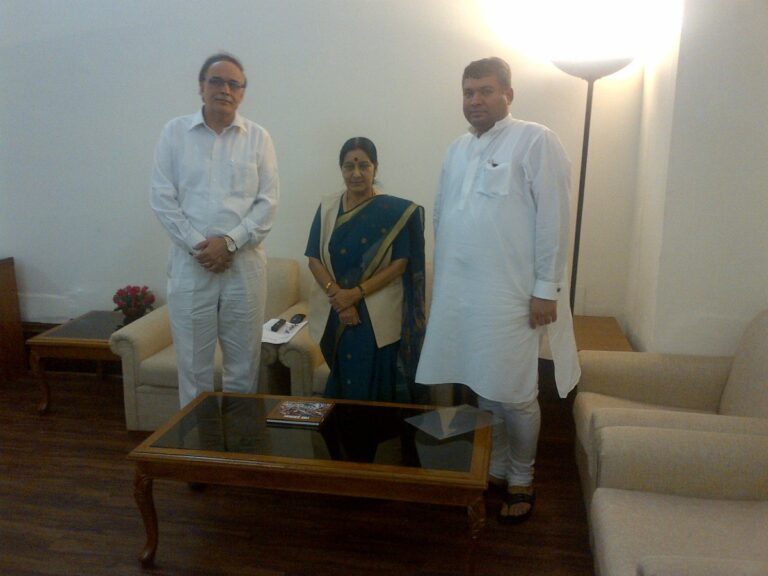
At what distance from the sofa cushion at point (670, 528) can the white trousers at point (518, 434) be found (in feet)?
1.74

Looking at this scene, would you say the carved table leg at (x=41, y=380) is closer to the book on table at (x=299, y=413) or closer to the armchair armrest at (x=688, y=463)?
the book on table at (x=299, y=413)

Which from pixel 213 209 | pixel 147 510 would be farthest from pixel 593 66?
pixel 147 510

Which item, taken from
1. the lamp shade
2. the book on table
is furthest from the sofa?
the lamp shade

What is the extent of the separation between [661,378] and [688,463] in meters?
0.70

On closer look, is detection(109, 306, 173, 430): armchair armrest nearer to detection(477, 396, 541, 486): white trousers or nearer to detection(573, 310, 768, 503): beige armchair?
detection(477, 396, 541, 486): white trousers

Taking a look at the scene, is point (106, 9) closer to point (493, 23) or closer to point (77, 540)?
point (493, 23)

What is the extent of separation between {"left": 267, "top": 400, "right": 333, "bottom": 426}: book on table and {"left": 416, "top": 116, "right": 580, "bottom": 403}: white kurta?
0.49 meters

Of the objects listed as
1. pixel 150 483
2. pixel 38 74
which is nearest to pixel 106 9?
pixel 38 74

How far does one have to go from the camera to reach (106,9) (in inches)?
139

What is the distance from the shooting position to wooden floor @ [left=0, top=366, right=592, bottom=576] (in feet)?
6.97

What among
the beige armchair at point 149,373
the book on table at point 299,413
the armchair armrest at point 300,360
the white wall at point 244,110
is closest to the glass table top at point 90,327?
the white wall at point 244,110

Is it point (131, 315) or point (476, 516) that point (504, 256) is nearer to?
point (476, 516)

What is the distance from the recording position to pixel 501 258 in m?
2.18

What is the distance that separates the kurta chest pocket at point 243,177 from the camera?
8.25ft
